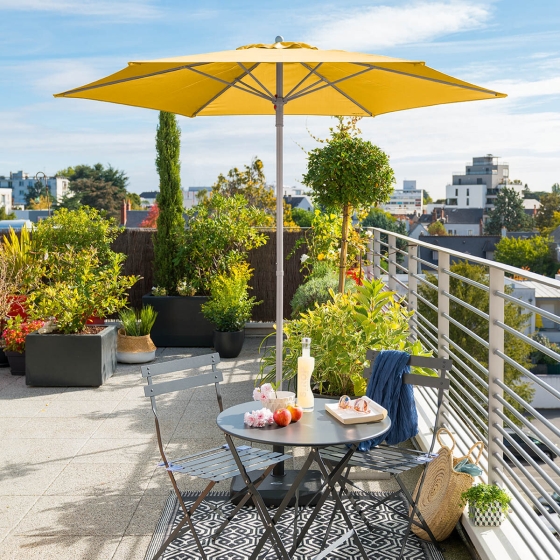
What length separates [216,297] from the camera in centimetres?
838

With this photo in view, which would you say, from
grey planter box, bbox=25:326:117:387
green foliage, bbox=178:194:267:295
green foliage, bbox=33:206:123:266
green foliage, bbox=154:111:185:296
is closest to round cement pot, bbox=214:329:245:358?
green foliage, bbox=178:194:267:295

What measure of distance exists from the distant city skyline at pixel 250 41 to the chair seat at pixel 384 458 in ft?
13.3

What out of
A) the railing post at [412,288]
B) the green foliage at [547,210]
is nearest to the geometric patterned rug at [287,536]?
the railing post at [412,288]

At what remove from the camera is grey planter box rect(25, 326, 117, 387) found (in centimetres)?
680

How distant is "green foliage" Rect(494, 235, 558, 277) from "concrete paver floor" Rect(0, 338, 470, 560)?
82.9 meters

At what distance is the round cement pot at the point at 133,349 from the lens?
7.93 m

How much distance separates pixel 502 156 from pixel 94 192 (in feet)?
277

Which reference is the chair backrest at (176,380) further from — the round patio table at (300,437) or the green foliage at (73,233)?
the green foliage at (73,233)

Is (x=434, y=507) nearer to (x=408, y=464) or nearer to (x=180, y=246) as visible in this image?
(x=408, y=464)

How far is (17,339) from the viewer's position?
7230mm

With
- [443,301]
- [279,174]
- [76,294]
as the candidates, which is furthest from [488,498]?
[76,294]

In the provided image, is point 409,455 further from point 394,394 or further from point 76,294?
point 76,294

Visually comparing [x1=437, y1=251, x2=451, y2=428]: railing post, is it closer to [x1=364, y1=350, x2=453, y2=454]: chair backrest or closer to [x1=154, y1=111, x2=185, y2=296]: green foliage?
[x1=364, y1=350, x2=453, y2=454]: chair backrest

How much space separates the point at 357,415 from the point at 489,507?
0.76m
